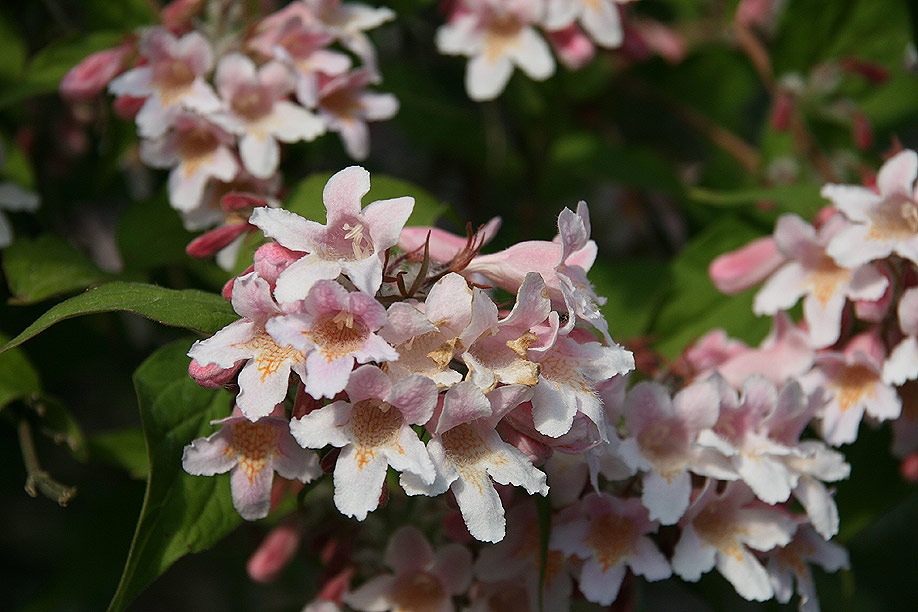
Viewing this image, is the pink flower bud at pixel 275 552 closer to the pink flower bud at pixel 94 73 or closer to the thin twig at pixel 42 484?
the thin twig at pixel 42 484

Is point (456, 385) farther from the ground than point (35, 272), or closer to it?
farther from the ground

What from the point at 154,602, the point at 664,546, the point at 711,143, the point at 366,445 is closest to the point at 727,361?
the point at 664,546

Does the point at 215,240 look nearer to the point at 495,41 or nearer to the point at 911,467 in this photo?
the point at 495,41

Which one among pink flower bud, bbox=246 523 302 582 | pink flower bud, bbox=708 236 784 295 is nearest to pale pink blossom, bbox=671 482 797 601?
pink flower bud, bbox=708 236 784 295

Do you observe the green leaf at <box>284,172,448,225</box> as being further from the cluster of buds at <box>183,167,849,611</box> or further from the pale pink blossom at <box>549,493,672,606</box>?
the pale pink blossom at <box>549,493,672,606</box>

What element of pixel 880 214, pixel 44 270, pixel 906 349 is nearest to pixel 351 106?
pixel 44 270

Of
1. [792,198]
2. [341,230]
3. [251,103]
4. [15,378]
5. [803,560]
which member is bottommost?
[803,560]

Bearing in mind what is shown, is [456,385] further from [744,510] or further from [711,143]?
[711,143]
